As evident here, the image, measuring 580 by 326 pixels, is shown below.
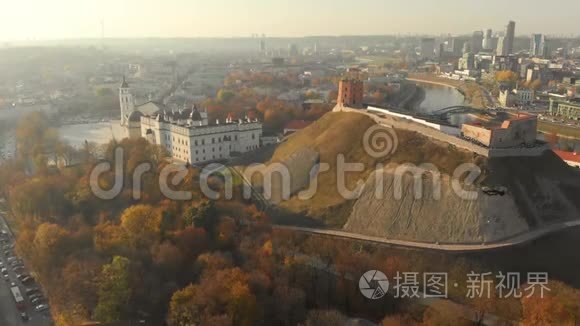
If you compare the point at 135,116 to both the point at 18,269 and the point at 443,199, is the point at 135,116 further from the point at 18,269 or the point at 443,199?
the point at 443,199

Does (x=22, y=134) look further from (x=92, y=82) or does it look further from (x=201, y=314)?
(x=92, y=82)

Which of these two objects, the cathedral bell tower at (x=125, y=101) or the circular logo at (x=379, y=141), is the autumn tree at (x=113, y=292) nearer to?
the circular logo at (x=379, y=141)

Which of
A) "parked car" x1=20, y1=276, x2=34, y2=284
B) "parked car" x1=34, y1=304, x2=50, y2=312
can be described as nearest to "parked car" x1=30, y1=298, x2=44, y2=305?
"parked car" x1=34, y1=304, x2=50, y2=312

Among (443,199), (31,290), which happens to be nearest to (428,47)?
(443,199)

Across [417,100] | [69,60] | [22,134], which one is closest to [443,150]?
[22,134]

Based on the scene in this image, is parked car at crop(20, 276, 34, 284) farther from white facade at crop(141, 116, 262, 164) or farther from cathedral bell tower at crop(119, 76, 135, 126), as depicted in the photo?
cathedral bell tower at crop(119, 76, 135, 126)

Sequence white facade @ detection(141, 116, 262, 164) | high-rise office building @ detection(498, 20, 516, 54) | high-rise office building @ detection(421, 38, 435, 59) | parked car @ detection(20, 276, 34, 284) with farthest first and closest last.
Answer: high-rise office building @ detection(421, 38, 435, 59), high-rise office building @ detection(498, 20, 516, 54), white facade @ detection(141, 116, 262, 164), parked car @ detection(20, 276, 34, 284)
